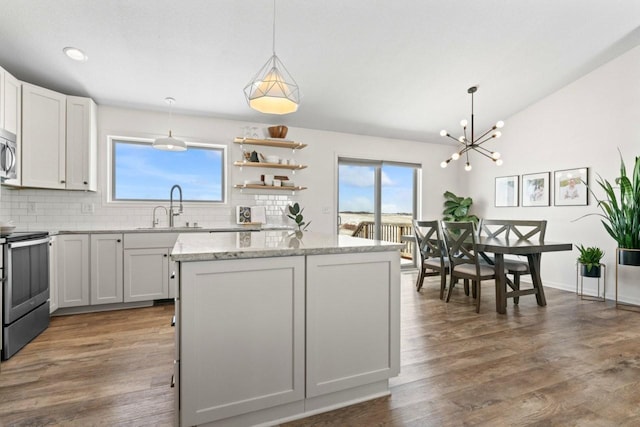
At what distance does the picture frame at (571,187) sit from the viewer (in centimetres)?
441

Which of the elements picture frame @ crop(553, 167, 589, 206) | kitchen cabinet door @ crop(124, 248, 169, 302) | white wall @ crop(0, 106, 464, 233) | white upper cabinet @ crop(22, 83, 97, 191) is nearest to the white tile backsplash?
white wall @ crop(0, 106, 464, 233)

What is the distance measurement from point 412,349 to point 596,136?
3912mm

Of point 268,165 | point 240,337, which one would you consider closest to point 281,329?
point 240,337

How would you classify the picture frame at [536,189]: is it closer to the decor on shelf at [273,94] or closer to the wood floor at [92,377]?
the decor on shelf at [273,94]

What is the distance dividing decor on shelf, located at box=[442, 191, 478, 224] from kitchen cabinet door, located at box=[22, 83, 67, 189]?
5.61 metres

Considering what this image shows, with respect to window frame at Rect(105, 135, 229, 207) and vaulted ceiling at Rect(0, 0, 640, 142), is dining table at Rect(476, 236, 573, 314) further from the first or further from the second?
window frame at Rect(105, 135, 229, 207)

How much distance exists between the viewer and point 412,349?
253 centimetres

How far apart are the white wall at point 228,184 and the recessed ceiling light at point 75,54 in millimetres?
930

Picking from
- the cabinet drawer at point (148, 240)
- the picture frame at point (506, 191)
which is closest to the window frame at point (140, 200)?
the cabinet drawer at point (148, 240)

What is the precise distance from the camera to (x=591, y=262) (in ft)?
12.9

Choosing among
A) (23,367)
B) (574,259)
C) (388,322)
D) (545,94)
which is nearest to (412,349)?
(388,322)

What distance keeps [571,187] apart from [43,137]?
6.33 metres

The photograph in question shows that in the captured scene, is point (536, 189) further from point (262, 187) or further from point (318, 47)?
point (262, 187)

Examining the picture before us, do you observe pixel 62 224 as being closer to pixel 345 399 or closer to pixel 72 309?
pixel 72 309
